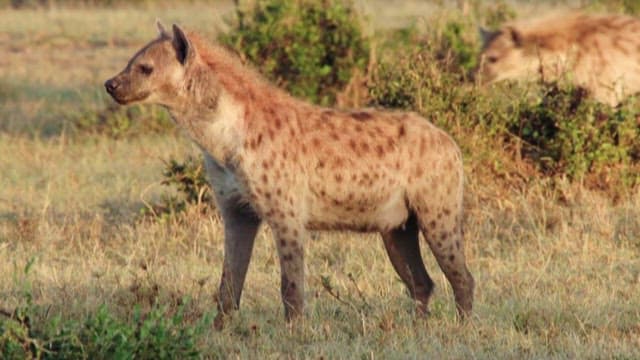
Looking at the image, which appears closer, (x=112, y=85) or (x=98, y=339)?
(x=98, y=339)

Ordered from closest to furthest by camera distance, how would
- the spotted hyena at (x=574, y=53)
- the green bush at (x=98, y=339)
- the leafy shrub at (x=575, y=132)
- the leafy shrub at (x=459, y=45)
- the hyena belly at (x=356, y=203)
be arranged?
the green bush at (x=98, y=339) → the hyena belly at (x=356, y=203) → the leafy shrub at (x=575, y=132) → the spotted hyena at (x=574, y=53) → the leafy shrub at (x=459, y=45)

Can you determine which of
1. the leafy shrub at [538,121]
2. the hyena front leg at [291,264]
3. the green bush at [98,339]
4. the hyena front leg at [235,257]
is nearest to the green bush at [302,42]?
the leafy shrub at [538,121]

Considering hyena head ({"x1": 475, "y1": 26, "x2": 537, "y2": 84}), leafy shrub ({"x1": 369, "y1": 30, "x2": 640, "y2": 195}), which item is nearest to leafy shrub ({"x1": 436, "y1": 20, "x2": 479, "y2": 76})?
hyena head ({"x1": 475, "y1": 26, "x2": 537, "y2": 84})

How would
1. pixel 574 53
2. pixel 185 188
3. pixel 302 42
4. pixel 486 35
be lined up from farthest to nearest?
pixel 302 42, pixel 486 35, pixel 574 53, pixel 185 188

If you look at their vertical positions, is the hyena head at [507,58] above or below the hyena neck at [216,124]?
below

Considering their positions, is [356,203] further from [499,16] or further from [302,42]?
[499,16]

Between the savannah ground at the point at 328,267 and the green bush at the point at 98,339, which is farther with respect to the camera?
the savannah ground at the point at 328,267

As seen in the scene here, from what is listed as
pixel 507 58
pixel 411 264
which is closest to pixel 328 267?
pixel 411 264

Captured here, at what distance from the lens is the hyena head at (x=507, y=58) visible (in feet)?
35.0

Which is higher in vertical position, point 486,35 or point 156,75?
point 156,75

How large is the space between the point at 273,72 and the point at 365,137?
5431 millimetres

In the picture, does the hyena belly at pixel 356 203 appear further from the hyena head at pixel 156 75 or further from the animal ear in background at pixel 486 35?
the animal ear in background at pixel 486 35

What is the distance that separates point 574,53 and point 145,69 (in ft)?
15.6

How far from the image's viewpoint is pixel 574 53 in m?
10.2
